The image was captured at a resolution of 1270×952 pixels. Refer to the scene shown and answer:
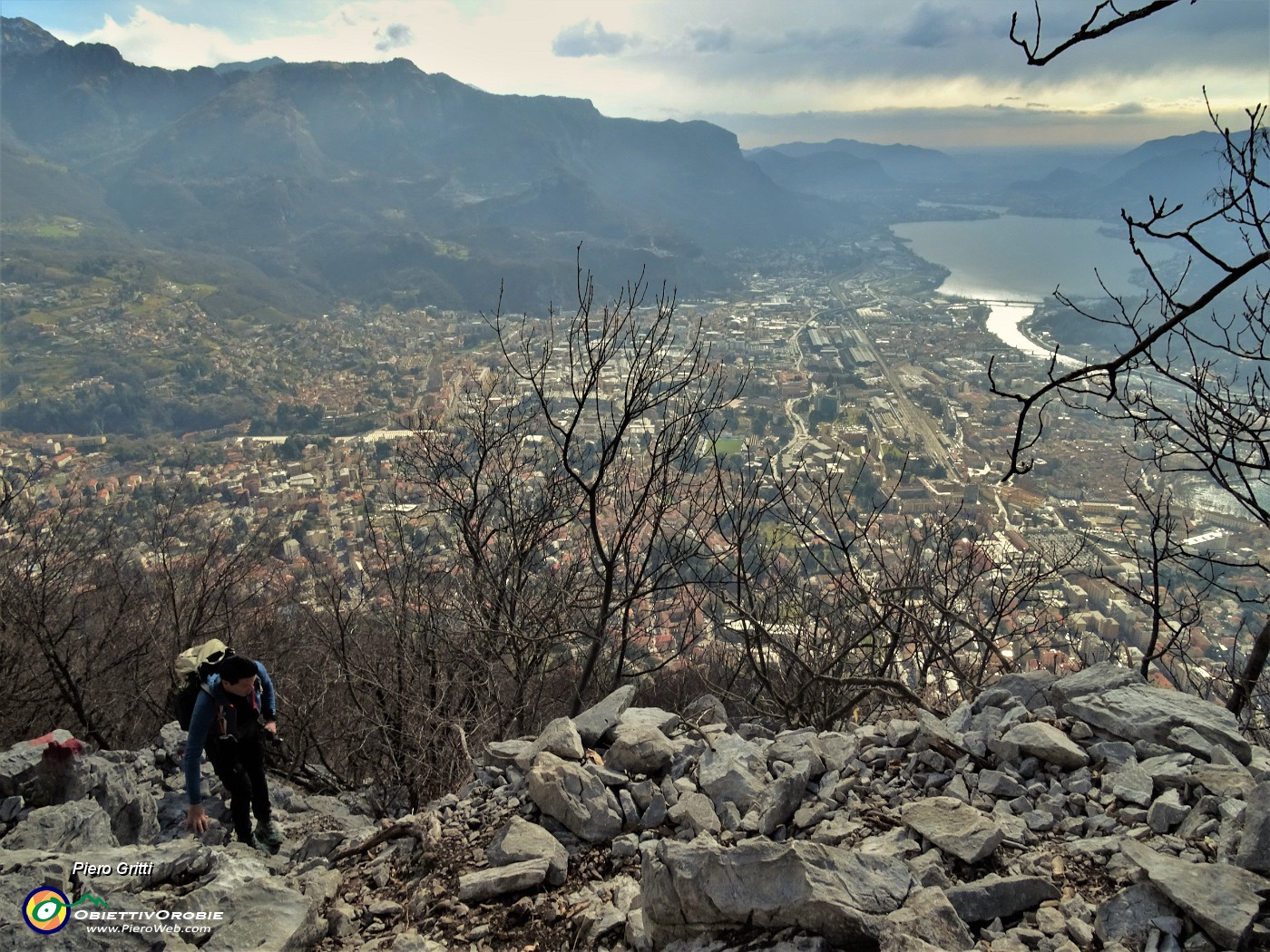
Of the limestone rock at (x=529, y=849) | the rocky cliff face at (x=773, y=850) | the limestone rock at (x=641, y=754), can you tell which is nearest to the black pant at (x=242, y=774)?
the rocky cliff face at (x=773, y=850)

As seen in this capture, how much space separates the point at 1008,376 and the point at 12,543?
32.7m

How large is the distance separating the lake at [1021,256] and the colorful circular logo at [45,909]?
58263 mm

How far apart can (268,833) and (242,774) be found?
492mm

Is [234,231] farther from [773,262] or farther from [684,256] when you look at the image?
[773,262]

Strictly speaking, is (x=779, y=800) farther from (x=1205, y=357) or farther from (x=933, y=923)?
(x=1205, y=357)

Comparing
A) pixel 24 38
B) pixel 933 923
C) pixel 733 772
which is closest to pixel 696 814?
pixel 733 772

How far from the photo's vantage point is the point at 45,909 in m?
3.32

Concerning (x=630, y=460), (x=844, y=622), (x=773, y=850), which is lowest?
(x=844, y=622)

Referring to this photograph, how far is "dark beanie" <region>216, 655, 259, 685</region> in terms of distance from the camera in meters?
4.50

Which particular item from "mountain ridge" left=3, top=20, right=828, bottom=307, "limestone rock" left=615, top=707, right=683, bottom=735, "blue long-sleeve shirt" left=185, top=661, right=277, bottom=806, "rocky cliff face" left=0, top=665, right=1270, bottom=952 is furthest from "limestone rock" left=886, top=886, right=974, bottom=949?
"mountain ridge" left=3, top=20, right=828, bottom=307

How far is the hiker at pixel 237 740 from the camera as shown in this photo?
453 cm

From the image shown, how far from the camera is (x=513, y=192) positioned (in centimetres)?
11994

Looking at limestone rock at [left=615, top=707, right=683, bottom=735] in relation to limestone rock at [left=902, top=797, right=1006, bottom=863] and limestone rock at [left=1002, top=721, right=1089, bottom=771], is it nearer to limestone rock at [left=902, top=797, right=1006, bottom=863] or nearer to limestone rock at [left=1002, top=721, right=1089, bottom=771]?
limestone rock at [left=902, top=797, right=1006, bottom=863]

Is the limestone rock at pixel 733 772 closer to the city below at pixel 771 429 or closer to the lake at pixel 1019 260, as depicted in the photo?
the city below at pixel 771 429
